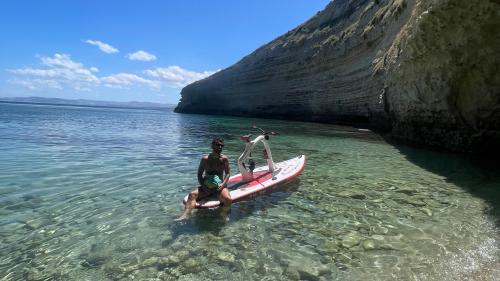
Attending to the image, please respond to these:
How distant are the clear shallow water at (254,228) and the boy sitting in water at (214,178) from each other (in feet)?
1.24

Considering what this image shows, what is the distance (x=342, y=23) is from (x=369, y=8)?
7544 mm

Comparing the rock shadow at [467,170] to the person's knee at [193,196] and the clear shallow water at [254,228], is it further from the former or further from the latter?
the person's knee at [193,196]

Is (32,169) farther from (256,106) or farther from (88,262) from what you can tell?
(256,106)

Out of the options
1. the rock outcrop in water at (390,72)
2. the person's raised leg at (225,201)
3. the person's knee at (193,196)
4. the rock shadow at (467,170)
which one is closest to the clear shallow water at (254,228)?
the rock shadow at (467,170)

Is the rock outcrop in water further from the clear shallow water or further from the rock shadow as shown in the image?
the clear shallow water

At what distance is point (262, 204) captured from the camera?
7.74 meters

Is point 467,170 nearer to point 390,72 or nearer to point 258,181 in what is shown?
point 258,181

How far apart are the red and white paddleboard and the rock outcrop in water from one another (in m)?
8.62

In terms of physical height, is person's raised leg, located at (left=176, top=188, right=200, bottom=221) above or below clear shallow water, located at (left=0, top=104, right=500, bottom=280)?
above

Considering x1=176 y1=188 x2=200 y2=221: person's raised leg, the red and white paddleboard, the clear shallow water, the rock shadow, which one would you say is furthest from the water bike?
the rock shadow

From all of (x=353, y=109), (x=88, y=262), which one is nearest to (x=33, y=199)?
(x=88, y=262)

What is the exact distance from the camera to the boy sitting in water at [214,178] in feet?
23.2

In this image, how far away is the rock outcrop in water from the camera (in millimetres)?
14219

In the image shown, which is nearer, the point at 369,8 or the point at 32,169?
the point at 32,169
